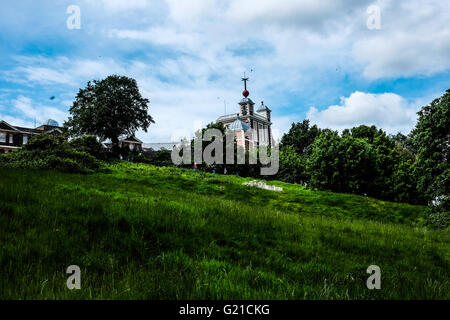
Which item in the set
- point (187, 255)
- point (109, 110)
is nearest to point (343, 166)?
point (187, 255)

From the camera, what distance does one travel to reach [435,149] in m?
14.0

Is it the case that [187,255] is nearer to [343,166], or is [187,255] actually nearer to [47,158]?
[47,158]

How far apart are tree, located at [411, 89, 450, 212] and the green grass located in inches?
306

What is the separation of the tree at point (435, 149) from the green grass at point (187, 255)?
306 inches

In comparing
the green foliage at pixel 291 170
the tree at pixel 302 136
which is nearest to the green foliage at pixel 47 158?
the green foliage at pixel 291 170

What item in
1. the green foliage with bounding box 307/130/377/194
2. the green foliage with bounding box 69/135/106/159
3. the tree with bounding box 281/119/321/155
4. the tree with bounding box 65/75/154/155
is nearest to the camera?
the green foliage with bounding box 307/130/377/194

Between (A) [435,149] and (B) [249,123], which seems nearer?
(A) [435,149]

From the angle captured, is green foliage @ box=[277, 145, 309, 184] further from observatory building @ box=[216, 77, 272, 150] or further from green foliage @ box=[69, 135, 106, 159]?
green foliage @ box=[69, 135, 106, 159]

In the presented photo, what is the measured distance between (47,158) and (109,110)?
3032cm

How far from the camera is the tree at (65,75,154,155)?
1754 inches

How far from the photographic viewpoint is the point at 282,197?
1970cm

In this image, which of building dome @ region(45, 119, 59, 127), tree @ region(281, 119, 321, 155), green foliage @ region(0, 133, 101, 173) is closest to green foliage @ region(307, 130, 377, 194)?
green foliage @ region(0, 133, 101, 173)
